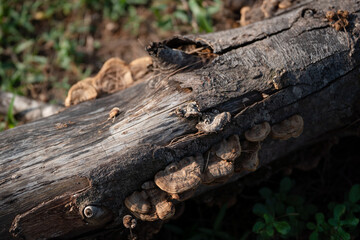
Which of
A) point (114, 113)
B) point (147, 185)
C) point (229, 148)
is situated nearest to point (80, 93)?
point (114, 113)

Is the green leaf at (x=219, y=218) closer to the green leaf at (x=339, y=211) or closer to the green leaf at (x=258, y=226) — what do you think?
the green leaf at (x=258, y=226)

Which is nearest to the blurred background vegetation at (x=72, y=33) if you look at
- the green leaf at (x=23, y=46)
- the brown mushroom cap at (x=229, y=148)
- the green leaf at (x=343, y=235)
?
the green leaf at (x=23, y=46)

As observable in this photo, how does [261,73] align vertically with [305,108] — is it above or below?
above

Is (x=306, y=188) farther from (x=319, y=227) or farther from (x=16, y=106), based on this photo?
(x=16, y=106)

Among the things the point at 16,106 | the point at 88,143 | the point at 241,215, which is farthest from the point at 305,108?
the point at 16,106

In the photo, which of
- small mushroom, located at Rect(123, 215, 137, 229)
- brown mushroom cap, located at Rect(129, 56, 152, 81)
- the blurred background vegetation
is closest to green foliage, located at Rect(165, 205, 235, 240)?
small mushroom, located at Rect(123, 215, 137, 229)

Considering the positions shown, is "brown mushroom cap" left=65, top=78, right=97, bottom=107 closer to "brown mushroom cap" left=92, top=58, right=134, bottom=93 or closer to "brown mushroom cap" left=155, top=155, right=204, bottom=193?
"brown mushroom cap" left=92, top=58, right=134, bottom=93

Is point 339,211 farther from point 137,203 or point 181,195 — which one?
point 137,203
